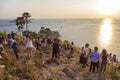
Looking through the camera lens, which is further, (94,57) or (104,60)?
(104,60)

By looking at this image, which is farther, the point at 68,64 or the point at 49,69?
the point at 68,64

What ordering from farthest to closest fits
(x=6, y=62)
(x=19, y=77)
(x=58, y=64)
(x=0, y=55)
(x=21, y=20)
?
(x=21, y=20), (x=58, y=64), (x=0, y=55), (x=6, y=62), (x=19, y=77)

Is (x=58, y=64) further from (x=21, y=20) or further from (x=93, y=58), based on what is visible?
(x=21, y=20)

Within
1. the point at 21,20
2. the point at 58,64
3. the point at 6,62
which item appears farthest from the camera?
the point at 21,20

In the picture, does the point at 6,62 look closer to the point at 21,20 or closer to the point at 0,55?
the point at 0,55

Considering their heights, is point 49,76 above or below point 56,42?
below

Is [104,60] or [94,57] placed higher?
[94,57]

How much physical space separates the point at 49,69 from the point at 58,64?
2.04 metres

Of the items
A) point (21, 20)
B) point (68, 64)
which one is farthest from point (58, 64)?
point (21, 20)

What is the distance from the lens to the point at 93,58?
17.2 meters

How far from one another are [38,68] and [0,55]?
2.40m

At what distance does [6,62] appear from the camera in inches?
613

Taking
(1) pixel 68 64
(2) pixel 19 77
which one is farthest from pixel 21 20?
(2) pixel 19 77

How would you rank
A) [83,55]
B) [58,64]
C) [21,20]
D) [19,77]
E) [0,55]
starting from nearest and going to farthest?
1. [19,77]
2. [0,55]
3. [58,64]
4. [83,55]
5. [21,20]
